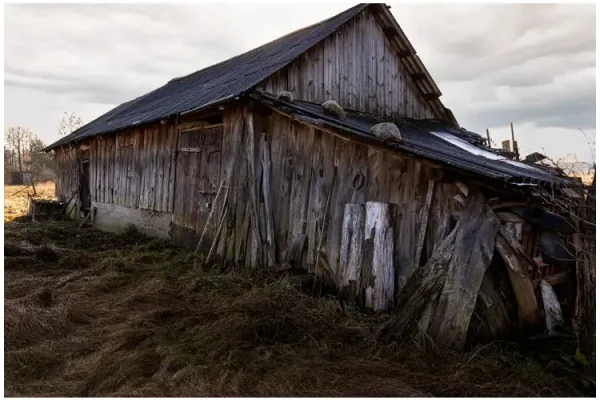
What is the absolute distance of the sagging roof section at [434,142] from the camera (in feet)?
15.8

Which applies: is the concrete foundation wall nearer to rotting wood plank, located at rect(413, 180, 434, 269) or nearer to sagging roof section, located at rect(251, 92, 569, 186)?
sagging roof section, located at rect(251, 92, 569, 186)

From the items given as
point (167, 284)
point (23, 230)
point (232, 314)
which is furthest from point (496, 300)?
point (23, 230)

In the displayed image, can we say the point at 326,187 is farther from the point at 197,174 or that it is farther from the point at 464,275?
the point at 197,174

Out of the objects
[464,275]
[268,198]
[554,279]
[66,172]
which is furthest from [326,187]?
[66,172]

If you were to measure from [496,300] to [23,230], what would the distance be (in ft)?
40.9

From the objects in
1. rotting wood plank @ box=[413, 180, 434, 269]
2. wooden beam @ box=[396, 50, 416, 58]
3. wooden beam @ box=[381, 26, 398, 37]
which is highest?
wooden beam @ box=[381, 26, 398, 37]

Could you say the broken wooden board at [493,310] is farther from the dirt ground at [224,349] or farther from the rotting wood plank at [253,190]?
the rotting wood plank at [253,190]

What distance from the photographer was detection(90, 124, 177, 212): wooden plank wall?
1074 centimetres

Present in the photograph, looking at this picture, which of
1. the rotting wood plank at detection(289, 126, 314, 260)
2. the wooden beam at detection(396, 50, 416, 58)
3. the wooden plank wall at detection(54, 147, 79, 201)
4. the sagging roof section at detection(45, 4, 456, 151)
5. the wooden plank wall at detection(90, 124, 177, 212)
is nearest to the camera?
the rotting wood plank at detection(289, 126, 314, 260)

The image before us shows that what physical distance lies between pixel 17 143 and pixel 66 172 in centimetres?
3385

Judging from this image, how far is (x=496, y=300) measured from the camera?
4.79 m

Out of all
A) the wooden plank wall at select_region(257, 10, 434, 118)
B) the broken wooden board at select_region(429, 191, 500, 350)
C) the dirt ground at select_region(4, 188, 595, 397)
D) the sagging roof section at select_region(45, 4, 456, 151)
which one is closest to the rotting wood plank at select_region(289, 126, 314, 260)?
the dirt ground at select_region(4, 188, 595, 397)

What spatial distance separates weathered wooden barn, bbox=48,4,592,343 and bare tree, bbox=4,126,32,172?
129 feet

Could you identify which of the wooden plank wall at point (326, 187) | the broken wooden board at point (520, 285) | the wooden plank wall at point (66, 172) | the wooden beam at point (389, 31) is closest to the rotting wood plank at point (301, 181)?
the wooden plank wall at point (326, 187)
